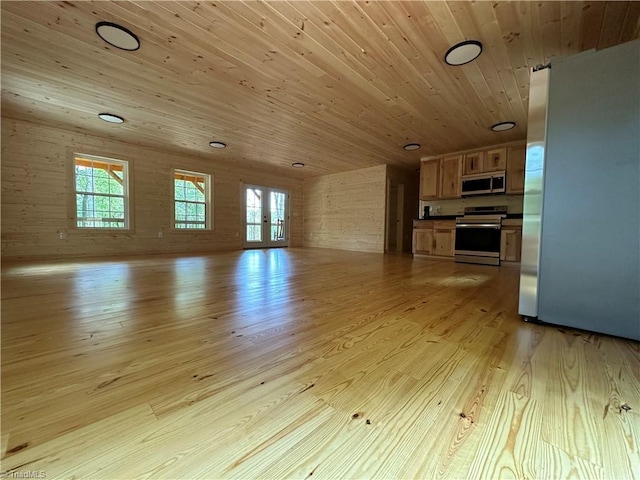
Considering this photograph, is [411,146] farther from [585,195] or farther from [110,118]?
[110,118]

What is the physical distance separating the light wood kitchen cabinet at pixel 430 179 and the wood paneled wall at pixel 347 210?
1016 millimetres

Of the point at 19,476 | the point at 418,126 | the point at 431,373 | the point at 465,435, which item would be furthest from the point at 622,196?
the point at 418,126

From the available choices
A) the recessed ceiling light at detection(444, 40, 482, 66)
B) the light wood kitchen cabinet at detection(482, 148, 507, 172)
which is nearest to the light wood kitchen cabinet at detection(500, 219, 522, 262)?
the light wood kitchen cabinet at detection(482, 148, 507, 172)

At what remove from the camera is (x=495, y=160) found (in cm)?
534

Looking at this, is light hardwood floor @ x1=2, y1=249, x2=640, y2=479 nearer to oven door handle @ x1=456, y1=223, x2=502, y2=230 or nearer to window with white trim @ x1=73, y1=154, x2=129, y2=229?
oven door handle @ x1=456, y1=223, x2=502, y2=230

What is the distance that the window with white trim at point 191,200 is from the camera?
655 centimetres

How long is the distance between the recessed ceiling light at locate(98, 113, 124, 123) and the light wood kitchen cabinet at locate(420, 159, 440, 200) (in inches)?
238

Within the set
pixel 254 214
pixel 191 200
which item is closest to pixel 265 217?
pixel 254 214

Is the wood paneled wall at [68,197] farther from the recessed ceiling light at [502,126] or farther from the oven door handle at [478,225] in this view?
the recessed ceiling light at [502,126]

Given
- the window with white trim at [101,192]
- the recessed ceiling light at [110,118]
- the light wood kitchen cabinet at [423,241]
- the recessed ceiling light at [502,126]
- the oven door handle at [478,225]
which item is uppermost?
the recessed ceiling light at [502,126]

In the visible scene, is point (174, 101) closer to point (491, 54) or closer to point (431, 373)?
point (491, 54)

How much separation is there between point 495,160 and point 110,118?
691 centimetres

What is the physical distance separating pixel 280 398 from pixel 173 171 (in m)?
6.62

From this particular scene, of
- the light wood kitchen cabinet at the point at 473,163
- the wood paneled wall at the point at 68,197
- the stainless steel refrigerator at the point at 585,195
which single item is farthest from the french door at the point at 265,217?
the stainless steel refrigerator at the point at 585,195
